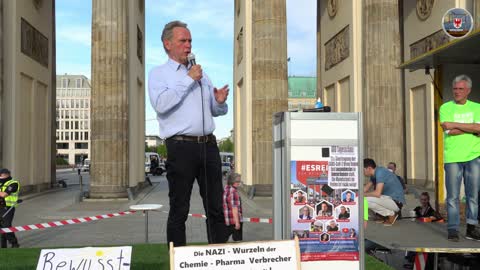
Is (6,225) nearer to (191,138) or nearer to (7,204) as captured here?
(7,204)

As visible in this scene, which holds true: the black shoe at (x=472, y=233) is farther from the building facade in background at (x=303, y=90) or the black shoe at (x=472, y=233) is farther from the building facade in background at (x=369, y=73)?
the building facade in background at (x=303, y=90)

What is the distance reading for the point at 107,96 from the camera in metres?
19.0

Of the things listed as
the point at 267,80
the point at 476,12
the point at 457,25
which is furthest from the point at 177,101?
the point at 267,80

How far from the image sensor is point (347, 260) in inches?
170

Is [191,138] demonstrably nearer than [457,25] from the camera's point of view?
Yes

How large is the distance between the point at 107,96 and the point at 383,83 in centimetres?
979

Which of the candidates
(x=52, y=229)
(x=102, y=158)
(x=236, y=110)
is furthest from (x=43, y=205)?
(x=236, y=110)

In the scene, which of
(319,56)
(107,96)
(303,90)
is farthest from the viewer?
(303,90)

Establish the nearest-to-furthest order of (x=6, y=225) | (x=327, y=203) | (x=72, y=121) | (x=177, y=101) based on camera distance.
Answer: (x=177, y=101) < (x=327, y=203) < (x=6, y=225) < (x=72, y=121)

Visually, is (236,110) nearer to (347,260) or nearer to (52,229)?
(52,229)

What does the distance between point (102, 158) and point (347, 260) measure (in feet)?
51.8

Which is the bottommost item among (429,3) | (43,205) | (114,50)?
(43,205)

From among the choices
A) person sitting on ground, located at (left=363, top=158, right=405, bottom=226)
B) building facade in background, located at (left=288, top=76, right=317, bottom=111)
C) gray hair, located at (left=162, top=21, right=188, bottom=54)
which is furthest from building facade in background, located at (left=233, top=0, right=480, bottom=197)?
building facade in background, located at (left=288, top=76, right=317, bottom=111)

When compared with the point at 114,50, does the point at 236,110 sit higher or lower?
lower
